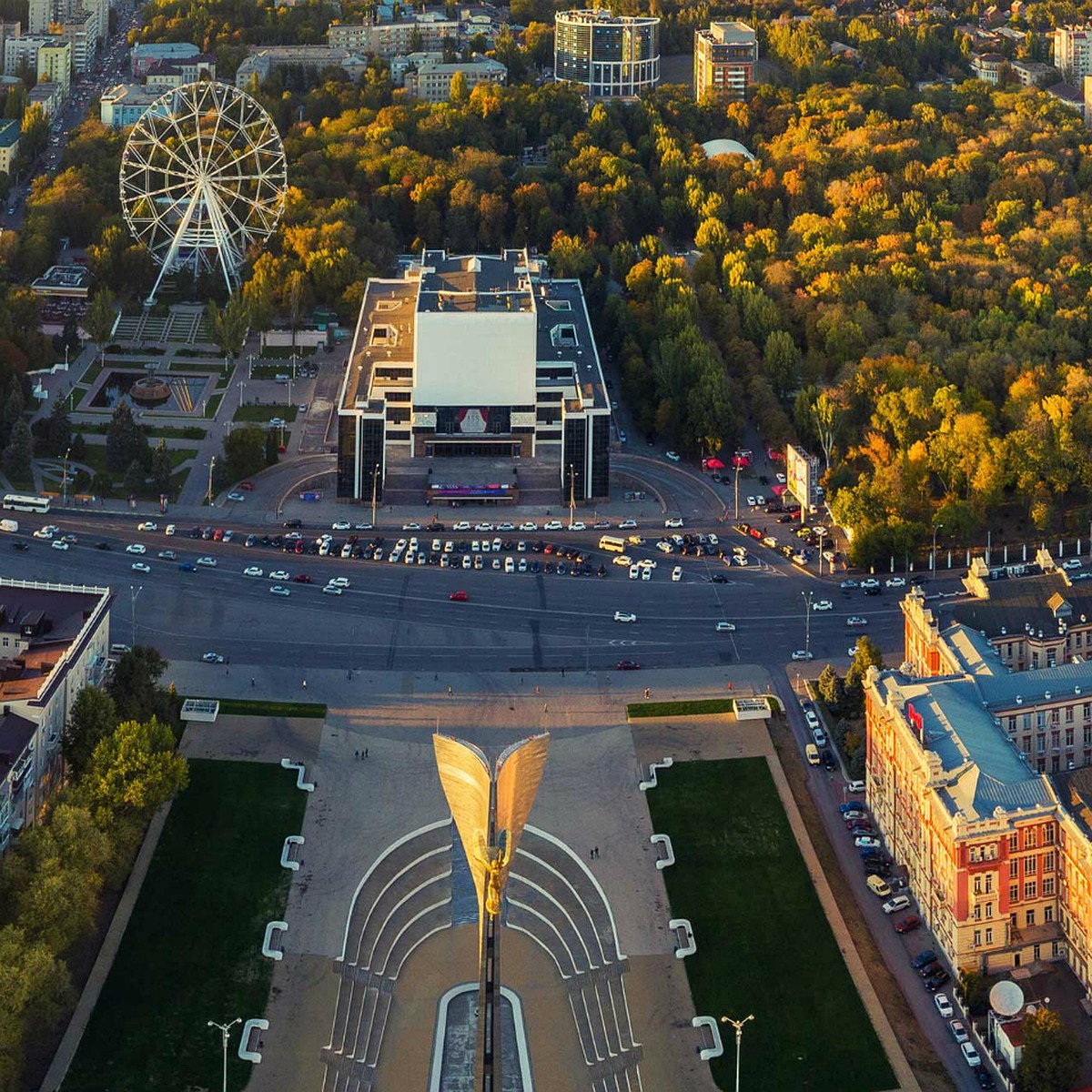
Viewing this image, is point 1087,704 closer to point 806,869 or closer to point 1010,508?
point 806,869

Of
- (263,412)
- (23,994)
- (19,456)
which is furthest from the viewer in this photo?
(263,412)

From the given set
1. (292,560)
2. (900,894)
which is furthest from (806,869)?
(292,560)

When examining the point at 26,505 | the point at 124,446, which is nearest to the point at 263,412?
the point at 124,446

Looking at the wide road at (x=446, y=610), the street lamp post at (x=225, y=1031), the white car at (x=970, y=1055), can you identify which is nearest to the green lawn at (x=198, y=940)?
the street lamp post at (x=225, y=1031)

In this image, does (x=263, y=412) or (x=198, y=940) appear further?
(x=263, y=412)

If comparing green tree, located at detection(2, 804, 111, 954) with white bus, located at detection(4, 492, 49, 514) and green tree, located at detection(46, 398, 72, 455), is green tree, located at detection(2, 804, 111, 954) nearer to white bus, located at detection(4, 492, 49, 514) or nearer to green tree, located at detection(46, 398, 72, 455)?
white bus, located at detection(4, 492, 49, 514)

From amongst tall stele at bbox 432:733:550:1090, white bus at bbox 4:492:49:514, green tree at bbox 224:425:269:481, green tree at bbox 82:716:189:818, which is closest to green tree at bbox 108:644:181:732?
green tree at bbox 82:716:189:818

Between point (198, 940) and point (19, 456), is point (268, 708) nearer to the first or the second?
point (198, 940)
